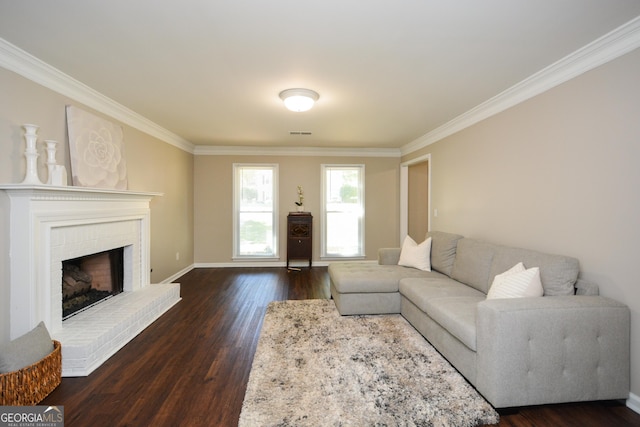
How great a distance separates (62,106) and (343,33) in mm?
2690

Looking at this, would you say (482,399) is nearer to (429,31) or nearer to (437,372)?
(437,372)

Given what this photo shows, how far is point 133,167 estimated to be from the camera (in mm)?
3926

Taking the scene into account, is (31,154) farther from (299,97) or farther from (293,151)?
(293,151)

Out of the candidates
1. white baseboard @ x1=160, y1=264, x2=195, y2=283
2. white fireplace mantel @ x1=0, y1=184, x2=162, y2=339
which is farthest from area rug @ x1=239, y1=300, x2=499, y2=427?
white baseboard @ x1=160, y1=264, x2=195, y2=283

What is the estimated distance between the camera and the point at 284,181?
20.6ft

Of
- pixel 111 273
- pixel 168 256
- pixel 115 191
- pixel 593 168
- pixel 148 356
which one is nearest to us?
pixel 593 168

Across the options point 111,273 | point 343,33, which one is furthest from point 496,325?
point 111,273

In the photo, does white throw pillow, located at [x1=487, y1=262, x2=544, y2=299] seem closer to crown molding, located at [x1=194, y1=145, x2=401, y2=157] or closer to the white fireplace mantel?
the white fireplace mantel

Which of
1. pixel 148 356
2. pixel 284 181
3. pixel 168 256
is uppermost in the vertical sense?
pixel 284 181

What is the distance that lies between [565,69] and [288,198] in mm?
4766

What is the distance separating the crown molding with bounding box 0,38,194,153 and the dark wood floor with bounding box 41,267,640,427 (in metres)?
2.42

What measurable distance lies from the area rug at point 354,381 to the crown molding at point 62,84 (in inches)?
117

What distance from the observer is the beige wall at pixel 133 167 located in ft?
7.33

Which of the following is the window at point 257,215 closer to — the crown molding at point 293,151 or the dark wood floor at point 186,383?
the crown molding at point 293,151
